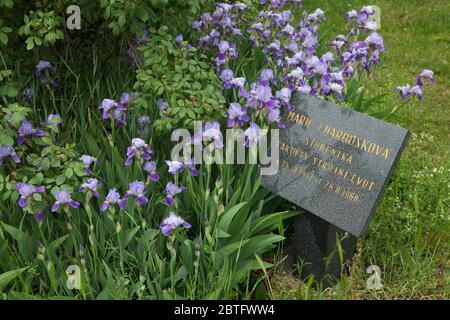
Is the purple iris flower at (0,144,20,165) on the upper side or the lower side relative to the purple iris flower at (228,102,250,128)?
lower

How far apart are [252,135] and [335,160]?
1.17ft

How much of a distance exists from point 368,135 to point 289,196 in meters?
0.43

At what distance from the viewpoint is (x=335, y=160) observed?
7.54ft

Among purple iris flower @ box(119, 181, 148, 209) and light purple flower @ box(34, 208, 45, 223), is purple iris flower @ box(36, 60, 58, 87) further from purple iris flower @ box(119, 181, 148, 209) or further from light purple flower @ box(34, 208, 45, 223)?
purple iris flower @ box(119, 181, 148, 209)

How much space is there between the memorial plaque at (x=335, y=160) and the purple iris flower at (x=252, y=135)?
0.22 metres

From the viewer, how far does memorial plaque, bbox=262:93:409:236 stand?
218cm

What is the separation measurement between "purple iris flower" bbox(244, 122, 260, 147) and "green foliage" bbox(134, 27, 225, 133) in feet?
0.80

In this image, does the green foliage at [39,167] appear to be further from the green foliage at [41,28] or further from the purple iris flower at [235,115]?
the purple iris flower at [235,115]

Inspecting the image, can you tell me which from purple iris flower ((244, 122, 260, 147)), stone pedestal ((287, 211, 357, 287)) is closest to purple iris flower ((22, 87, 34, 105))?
purple iris flower ((244, 122, 260, 147))

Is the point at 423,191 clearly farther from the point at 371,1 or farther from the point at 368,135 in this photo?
the point at 371,1

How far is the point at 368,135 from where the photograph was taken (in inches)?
87.9

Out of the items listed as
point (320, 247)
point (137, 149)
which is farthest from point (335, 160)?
point (137, 149)

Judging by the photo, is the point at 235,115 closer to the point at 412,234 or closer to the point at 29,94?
the point at 412,234

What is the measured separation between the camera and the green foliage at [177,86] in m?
2.44
